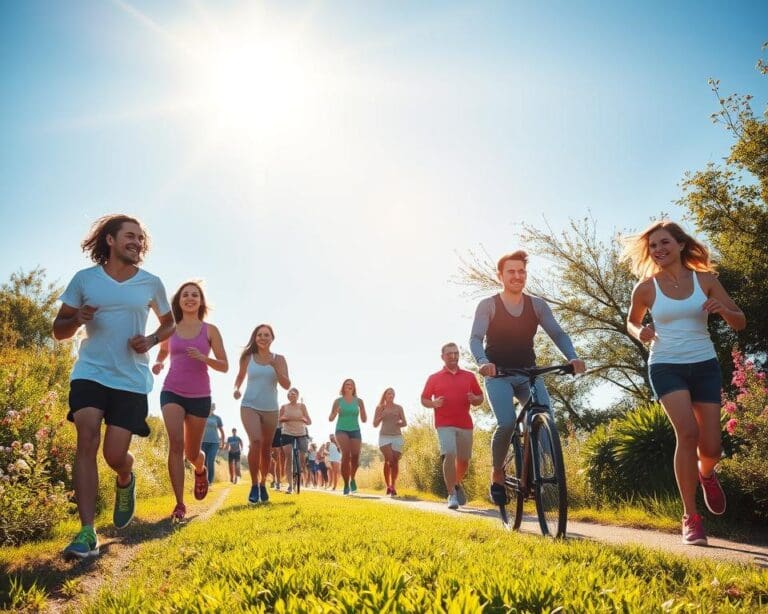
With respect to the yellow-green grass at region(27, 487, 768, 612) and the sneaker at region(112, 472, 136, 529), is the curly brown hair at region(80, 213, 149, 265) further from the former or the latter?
the yellow-green grass at region(27, 487, 768, 612)

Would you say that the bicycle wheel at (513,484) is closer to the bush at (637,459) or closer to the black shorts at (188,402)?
the bush at (637,459)

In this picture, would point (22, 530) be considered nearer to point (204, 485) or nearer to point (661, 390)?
point (204, 485)

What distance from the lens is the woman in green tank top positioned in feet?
45.1

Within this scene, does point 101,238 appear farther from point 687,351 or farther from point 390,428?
point 390,428

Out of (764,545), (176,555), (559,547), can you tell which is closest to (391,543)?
→ (559,547)

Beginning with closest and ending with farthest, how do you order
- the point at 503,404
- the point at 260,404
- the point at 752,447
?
the point at 503,404 < the point at 752,447 < the point at 260,404

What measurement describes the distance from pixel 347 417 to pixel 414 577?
11.2m

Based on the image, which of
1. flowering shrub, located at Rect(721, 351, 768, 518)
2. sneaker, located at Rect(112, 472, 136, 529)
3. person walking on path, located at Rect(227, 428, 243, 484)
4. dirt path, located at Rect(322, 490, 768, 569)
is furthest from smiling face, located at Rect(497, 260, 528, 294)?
person walking on path, located at Rect(227, 428, 243, 484)

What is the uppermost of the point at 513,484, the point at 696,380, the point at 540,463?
the point at 696,380

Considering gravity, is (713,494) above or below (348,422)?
below

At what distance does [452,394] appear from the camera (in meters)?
9.93

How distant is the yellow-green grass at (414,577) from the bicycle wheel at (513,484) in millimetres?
892

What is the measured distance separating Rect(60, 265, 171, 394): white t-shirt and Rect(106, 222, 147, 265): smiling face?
0.17 m

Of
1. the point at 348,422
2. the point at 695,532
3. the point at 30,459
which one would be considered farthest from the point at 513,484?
the point at 348,422
